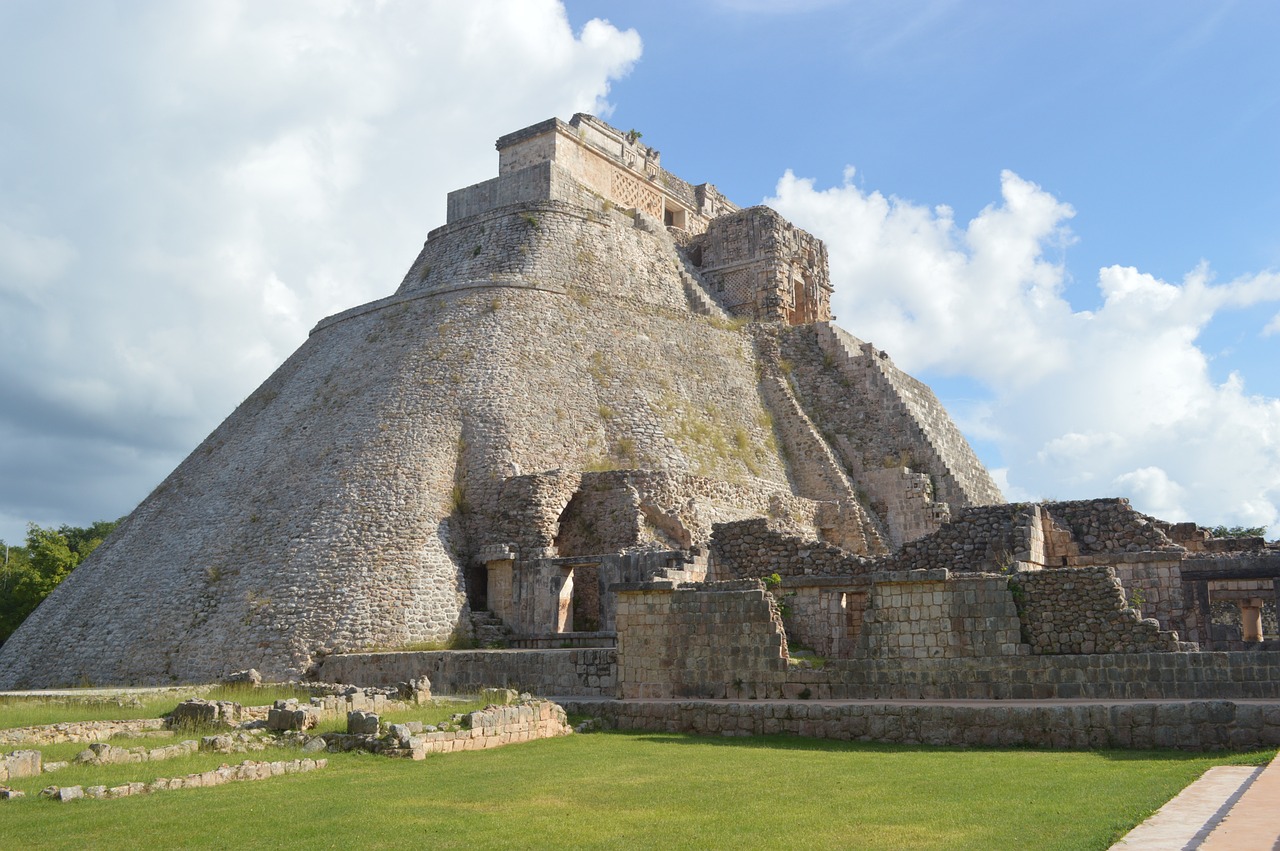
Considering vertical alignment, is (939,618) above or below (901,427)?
below

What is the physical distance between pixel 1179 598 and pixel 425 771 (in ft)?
40.8

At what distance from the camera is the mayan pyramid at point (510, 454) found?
23.5 metres

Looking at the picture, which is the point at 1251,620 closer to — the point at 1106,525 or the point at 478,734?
the point at 1106,525

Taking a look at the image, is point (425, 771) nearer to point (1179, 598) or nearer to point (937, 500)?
point (1179, 598)

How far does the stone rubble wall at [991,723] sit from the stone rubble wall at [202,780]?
186 inches

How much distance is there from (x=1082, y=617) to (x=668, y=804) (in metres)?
6.83

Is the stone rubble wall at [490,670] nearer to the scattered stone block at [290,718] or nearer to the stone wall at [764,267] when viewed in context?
the scattered stone block at [290,718]

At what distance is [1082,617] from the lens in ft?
44.4

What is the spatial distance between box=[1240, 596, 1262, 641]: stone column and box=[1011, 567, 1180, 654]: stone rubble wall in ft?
26.0

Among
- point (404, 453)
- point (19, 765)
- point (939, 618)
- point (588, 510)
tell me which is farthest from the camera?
point (588, 510)

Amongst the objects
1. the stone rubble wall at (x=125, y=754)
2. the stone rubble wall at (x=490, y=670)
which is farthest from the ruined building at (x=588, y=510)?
the stone rubble wall at (x=125, y=754)

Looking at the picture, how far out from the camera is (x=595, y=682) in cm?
1723

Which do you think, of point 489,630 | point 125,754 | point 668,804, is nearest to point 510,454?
point 489,630

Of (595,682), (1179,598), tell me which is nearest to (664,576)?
(595,682)
